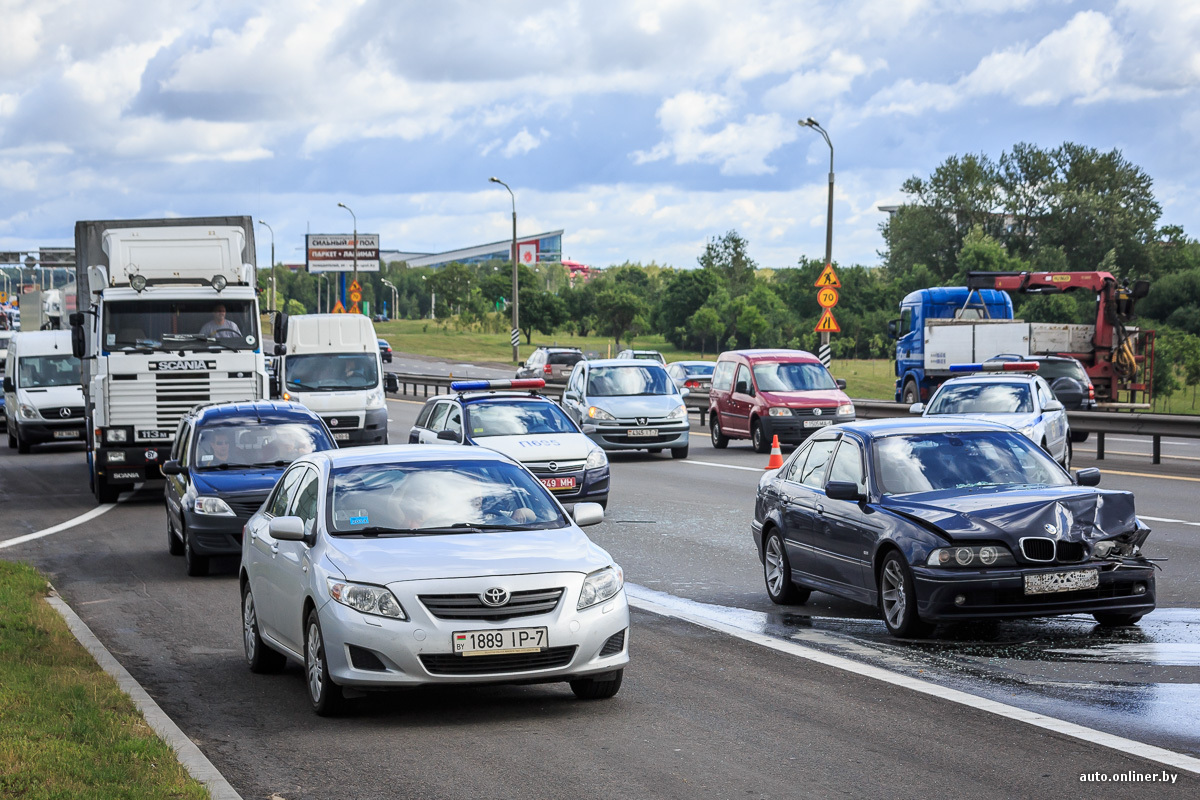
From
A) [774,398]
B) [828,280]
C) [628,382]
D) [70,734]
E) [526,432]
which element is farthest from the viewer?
[828,280]

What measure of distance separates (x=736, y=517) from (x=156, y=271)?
9.22 meters

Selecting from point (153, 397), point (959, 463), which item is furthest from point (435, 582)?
point (153, 397)

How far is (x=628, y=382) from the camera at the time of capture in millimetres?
27000

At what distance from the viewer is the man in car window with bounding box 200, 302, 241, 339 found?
68.7ft

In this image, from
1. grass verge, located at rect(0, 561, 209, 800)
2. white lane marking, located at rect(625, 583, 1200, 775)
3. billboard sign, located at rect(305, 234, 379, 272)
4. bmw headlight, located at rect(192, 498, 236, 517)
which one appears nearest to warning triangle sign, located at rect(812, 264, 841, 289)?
bmw headlight, located at rect(192, 498, 236, 517)

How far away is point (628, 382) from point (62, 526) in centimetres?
1135

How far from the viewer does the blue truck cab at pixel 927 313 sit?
39.5m

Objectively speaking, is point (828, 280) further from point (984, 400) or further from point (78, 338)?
point (78, 338)

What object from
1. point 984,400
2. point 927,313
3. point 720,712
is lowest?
point 720,712

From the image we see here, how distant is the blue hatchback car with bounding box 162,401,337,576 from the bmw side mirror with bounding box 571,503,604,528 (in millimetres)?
5699

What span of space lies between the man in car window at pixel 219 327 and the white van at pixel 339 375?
5.61 meters

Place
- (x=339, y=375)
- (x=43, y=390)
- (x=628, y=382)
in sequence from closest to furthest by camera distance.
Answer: (x=628, y=382), (x=339, y=375), (x=43, y=390)

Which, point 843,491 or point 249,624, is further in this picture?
point 843,491

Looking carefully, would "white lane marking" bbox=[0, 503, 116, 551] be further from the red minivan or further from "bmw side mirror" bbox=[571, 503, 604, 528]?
the red minivan
